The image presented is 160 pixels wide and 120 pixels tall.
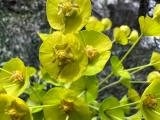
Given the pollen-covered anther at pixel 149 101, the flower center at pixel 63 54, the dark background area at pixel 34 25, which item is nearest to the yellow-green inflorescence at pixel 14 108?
the flower center at pixel 63 54

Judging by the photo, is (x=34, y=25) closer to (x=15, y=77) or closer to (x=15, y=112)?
(x=15, y=77)

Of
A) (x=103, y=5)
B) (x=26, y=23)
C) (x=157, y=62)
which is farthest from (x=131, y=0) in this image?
(x=157, y=62)

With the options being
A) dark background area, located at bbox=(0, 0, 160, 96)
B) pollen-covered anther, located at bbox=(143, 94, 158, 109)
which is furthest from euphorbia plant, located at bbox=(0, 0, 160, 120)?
dark background area, located at bbox=(0, 0, 160, 96)

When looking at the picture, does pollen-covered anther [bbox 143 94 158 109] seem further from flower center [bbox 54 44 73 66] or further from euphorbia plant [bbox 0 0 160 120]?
flower center [bbox 54 44 73 66]

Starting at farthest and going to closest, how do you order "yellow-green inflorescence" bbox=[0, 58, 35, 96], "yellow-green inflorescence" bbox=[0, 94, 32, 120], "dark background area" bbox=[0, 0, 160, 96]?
1. "dark background area" bbox=[0, 0, 160, 96]
2. "yellow-green inflorescence" bbox=[0, 58, 35, 96]
3. "yellow-green inflorescence" bbox=[0, 94, 32, 120]

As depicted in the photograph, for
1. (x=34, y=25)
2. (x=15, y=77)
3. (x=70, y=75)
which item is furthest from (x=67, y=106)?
(x=34, y=25)

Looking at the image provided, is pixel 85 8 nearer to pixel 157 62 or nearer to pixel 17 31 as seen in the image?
pixel 157 62
